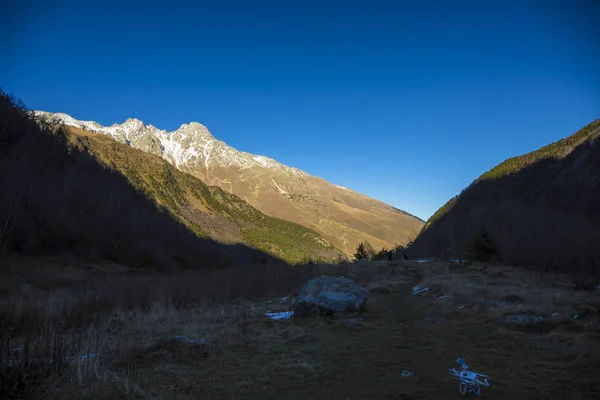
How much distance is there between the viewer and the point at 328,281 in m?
16.8

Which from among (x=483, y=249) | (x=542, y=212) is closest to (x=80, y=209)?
(x=483, y=249)

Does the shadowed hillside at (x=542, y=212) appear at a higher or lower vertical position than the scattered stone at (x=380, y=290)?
higher

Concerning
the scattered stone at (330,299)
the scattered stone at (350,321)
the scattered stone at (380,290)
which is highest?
the scattered stone at (330,299)

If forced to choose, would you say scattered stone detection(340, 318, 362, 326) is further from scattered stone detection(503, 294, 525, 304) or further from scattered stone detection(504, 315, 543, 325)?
scattered stone detection(503, 294, 525, 304)

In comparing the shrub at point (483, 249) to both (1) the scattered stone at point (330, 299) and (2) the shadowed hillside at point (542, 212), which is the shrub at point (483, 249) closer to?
(2) the shadowed hillside at point (542, 212)

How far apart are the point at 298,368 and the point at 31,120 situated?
91.4 meters

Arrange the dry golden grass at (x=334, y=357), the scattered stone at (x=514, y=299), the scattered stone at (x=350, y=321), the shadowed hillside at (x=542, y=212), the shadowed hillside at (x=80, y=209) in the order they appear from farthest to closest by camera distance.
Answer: the shadowed hillside at (x=80, y=209) < the shadowed hillside at (x=542, y=212) < the scattered stone at (x=514, y=299) < the scattered stone at (x=350, y=321) < the dry golden grass at (x=334, y=357)

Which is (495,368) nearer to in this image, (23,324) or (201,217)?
(23,324)

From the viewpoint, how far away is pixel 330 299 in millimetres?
14312

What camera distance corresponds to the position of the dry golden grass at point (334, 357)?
5879 millimetres

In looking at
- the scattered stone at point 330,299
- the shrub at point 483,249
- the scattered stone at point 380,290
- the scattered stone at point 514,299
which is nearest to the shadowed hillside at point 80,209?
the scattered stone at point 330,299

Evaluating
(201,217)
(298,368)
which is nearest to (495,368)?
(298,368)

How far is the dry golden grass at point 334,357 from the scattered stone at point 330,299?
868mm

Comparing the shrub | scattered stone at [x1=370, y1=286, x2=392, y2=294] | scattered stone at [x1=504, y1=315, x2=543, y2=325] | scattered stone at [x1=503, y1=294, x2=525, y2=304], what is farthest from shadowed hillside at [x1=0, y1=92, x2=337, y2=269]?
the shrub
